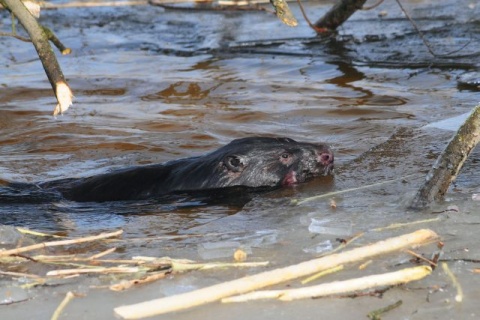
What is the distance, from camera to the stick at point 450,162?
14.6 ft

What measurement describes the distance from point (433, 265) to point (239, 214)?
184cm

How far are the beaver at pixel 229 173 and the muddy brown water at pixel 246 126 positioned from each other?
0.16 metres

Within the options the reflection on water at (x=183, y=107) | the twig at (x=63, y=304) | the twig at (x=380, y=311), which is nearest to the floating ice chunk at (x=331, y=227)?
the reflection on water at (x=183, y=107)

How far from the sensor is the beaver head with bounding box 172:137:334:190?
612 centimetres

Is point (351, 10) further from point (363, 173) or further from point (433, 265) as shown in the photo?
point (433, 265)

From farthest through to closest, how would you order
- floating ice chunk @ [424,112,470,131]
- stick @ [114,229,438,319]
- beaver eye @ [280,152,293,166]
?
floating ice chunk @ [424,112,470,131], beaver eye @ [280,152,293,166], stick @ [114,229,438,319]

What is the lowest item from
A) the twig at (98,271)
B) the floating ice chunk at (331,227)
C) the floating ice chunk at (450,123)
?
the floating ice chunk at (450,123)

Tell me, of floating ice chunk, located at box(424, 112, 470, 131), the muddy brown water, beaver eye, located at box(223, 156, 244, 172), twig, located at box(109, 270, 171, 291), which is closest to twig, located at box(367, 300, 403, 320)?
the muddy brown water

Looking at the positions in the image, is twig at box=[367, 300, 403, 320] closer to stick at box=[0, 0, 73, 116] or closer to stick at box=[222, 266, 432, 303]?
stick at box=[222, 266, 432, 303]

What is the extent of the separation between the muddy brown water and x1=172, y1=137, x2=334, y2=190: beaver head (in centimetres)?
16

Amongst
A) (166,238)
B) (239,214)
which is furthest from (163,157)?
(166,238)

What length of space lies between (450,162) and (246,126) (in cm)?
375

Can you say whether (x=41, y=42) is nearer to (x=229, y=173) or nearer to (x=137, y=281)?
(x=137, y=281)

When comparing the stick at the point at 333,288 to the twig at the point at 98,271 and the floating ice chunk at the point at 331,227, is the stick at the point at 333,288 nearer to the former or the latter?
the twig at the point at 98,271
